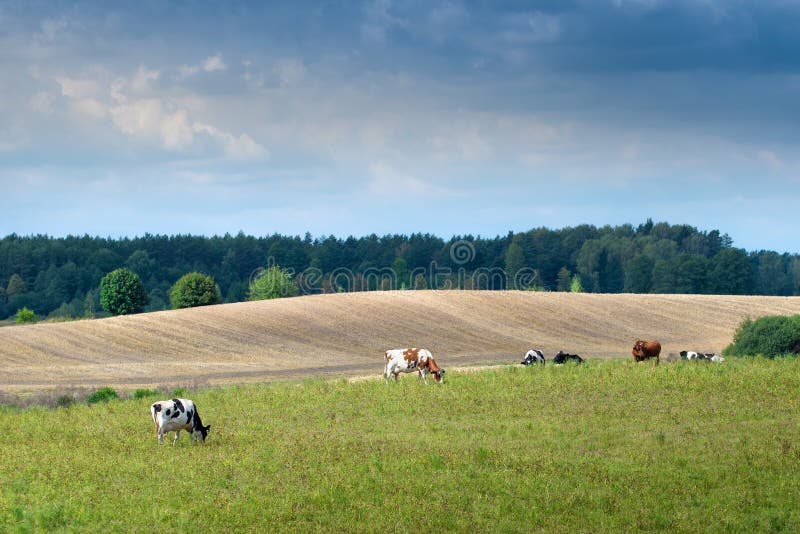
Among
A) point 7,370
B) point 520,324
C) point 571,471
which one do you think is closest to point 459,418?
point 571,471

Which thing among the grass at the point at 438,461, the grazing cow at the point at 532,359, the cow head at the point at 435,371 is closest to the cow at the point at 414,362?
the cow head at the point at 435,371

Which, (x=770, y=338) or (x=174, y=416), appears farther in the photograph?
(x=770, y=338)

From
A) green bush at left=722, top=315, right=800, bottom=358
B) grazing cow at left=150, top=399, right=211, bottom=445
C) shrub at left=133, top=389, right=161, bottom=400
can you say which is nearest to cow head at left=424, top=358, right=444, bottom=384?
shrub at left=133, top=389, right=161, bottom=400

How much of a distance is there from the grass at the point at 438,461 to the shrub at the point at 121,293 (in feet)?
228

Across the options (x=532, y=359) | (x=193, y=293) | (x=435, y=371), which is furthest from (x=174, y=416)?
(x=193, y=293)

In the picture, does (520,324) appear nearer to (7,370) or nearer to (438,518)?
(7,370)

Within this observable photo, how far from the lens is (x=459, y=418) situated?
30375 mm

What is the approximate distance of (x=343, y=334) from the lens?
266ft

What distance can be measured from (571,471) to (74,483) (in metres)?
11.4

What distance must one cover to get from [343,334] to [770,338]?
134 ft

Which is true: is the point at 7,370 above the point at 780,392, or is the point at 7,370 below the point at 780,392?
below

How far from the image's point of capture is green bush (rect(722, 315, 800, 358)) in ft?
155

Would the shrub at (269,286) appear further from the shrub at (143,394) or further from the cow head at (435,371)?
the cow head at (435,371)

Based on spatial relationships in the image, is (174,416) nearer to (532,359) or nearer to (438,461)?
(438,461)
